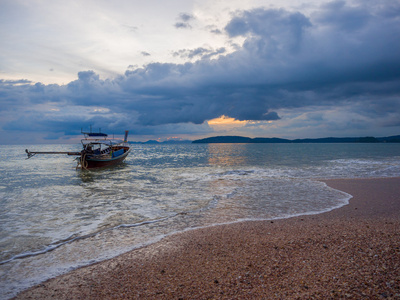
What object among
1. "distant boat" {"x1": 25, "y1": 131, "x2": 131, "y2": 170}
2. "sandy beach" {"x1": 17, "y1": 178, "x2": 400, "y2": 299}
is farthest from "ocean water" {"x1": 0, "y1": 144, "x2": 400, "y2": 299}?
"distant boat" {"x1": 25, "y1": 131, "x2": 131, "y2": 170}

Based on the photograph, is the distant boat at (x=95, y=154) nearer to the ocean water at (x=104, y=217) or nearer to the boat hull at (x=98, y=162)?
the boat hull at (x=98, y=162)

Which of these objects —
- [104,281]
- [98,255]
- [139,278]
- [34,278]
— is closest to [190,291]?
[139,278]

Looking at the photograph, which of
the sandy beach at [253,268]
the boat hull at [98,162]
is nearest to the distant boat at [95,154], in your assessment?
the boat hull at [98,162]

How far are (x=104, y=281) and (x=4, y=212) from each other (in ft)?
38.6

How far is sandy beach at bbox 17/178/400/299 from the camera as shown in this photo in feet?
15.6

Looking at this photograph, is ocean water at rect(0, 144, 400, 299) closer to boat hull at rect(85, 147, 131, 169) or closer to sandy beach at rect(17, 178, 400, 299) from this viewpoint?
sandy beach at rect(17, 178, 400, 299)

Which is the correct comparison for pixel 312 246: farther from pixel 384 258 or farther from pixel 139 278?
pixel 139 278

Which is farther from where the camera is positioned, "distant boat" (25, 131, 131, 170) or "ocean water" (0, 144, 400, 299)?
"distant boat" (25, 131, 131, 170)

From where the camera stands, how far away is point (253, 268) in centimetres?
571

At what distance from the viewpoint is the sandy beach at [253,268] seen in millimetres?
4762

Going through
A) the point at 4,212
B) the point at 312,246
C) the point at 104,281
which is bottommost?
the point at 4,212

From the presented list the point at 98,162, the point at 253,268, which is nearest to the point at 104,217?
the point at 253,268

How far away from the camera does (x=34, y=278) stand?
613 centimetres

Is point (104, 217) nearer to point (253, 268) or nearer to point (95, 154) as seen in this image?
point (253, 268)
